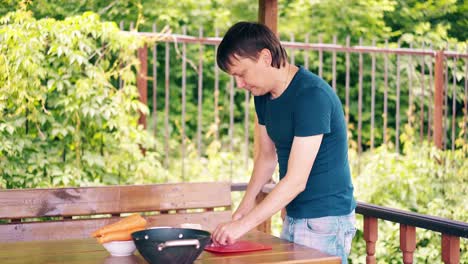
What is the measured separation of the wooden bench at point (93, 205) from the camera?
3.06 m

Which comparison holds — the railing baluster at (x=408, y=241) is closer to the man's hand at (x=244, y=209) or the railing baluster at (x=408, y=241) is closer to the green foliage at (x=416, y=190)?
the man's hand at (x=244, y=209)

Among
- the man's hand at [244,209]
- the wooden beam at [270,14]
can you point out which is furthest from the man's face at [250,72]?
the wooden beam at [270,14]

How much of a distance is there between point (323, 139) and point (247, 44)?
38cm

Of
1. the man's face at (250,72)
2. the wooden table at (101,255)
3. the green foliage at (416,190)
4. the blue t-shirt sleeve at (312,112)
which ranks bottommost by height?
Result: the green foliage at (416,190)

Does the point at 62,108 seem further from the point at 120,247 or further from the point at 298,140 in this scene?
the point at 298,140

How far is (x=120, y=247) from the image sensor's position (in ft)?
7.75

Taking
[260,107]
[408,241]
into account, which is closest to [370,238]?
[408,241]

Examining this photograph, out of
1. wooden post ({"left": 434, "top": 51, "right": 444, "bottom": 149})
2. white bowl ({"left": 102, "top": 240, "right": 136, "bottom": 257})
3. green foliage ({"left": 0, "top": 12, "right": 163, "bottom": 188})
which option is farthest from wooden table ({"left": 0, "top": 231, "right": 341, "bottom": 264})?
wooden post ({"left": 434, "top": 51, "right": 444, "bottom": 149})

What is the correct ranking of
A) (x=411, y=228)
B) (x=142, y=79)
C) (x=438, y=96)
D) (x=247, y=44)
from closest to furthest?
(x=247, y=44) → (x=411, y=228) → (x=142, y=79) → (x=438, y=96)

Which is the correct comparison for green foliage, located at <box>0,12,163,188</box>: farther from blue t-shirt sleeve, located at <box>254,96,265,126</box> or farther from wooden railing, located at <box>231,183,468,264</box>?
blue t-shirt sleeve, located at <box>254,96,265,126</box>

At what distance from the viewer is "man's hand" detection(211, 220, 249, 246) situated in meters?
2.32

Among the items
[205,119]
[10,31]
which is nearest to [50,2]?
[205,119]

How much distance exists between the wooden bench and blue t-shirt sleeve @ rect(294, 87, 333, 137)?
108cm

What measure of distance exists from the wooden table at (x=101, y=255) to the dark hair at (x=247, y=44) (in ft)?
1.91
